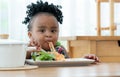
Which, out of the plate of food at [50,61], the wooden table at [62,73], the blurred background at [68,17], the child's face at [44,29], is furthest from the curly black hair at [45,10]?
the blurred background at [68,17]

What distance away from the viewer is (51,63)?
0.95m

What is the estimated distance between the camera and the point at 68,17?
10.5ft

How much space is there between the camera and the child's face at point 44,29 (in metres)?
1.65

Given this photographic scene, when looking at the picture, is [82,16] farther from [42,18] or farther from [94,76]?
[94,76]

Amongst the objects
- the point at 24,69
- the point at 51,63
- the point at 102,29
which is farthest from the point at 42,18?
the point at 102,29

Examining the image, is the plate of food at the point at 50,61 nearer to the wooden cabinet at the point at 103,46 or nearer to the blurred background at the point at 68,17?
the wooden cabinet at the point at 103,46

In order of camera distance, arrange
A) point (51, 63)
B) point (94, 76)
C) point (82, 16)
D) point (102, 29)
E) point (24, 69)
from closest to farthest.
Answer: point (94, 76), point (24, 69), point (51, 63), point (102, 29), point (82, 16)

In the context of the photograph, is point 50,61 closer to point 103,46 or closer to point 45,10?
point 45,10

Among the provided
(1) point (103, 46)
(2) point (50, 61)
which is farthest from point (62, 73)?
(1) point (103, 46)

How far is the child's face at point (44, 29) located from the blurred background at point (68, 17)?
53.7 inches

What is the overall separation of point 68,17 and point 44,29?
1.54 metres

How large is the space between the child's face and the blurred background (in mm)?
1364

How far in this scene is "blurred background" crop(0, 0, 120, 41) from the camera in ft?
10.0

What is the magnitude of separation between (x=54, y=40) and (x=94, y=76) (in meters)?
1.08
